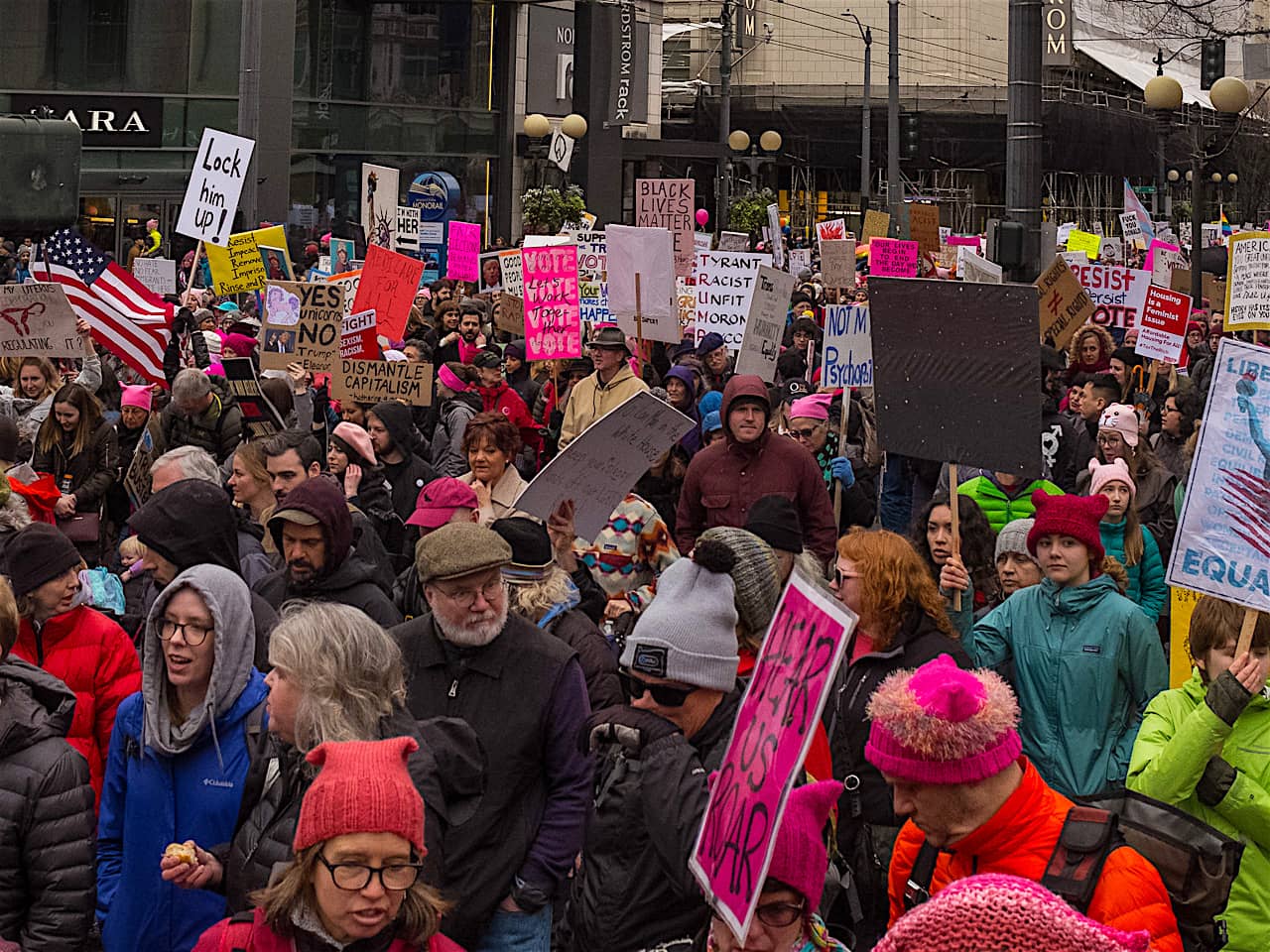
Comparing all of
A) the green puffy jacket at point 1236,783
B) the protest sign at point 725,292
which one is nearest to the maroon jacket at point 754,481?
the green puffy jacket at point 1236,783

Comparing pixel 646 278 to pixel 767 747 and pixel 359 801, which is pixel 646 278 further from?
pixel 767 747

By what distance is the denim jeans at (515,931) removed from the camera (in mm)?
4652

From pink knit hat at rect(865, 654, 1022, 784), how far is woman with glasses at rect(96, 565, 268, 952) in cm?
160

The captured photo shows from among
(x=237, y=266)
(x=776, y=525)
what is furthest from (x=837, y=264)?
(x=776, y=525)

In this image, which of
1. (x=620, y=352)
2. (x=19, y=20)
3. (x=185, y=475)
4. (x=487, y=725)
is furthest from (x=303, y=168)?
(x=487, y=725)

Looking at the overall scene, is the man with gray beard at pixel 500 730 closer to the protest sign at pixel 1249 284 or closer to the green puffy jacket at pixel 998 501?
the green puffy jacket at pixel 998 501

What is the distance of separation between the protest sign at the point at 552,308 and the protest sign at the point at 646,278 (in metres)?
0.43

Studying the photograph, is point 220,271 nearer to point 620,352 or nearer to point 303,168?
point 620,352

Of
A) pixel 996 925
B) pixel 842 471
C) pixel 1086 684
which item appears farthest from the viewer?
pixel 842 471

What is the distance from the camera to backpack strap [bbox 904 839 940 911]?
11.9 ft

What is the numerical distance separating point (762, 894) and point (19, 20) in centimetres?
3685

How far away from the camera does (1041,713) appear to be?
5.51 m

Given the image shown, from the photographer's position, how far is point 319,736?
394 cm

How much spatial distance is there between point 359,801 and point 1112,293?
49.3ft
